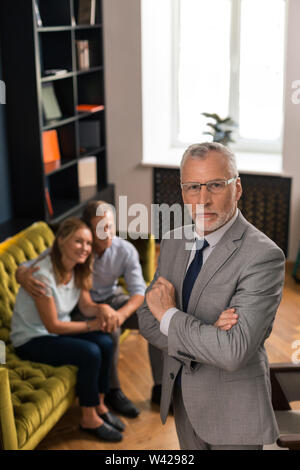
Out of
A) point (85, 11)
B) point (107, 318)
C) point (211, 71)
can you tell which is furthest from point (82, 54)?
point (107, 318)

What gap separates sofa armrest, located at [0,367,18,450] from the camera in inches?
93.2

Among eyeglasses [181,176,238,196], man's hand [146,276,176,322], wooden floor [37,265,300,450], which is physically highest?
eyeglasses [181,176,238,196]

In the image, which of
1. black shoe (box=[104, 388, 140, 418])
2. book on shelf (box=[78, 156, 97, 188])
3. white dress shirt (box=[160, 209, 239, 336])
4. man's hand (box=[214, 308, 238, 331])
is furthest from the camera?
book on shelf (box=[78, 156, 97, 188])

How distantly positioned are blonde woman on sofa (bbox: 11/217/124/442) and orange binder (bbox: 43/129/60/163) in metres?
1.95

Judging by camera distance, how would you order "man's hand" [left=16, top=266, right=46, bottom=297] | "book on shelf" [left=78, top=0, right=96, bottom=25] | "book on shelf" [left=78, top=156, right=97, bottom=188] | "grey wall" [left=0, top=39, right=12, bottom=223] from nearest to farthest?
"man's hand" [left=16, top=266, right=46, bottom=297], "grey wall" [left=0, top=39, right=12, bottom=223], "book on shelf" [left=78, top=0, right=96, bottom=25], "book on shelf" [left=78, top=156, right=97, bottom=188]

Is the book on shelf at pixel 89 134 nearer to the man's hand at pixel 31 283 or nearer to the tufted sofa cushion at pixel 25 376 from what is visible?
the tufted sofa cushion at pixel 25 376

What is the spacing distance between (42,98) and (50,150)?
42 cm

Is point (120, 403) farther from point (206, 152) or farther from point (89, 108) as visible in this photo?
point (89, 108)

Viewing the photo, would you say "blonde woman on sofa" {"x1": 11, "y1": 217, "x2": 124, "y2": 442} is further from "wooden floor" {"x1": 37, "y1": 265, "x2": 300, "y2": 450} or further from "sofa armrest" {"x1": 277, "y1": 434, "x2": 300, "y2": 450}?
"sofa armrest" {"x1": 277, "y1": 434, "x2": 300, "y2": 450}

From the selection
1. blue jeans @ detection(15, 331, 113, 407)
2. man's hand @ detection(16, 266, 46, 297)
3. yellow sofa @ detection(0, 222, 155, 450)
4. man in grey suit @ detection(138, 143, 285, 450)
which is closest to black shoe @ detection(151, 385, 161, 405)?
blue jeans @ detection(15, 331, 113, 407)

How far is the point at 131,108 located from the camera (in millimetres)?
5523

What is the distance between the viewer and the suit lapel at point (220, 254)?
159 centimetres

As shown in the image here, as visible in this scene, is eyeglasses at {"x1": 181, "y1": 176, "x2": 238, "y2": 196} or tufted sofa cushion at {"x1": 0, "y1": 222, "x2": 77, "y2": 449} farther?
tufted sofa cushion at {"x1": 0, "y1": 222, "x2": 77, "y2": 449}

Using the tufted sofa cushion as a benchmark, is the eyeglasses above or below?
above
